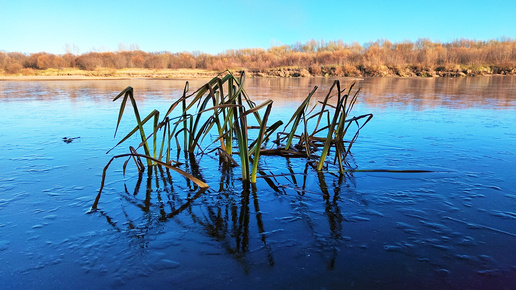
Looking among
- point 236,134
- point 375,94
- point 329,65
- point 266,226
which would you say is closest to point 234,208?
point 266,226

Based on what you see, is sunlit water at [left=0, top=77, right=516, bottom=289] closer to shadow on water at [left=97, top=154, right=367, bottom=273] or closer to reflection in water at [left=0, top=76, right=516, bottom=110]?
shadow on water at [left=97, top=154, right=367, bottom=273]

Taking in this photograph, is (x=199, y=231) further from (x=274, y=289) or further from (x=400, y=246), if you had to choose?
(x=400, y=246)

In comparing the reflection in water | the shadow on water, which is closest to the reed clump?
the shadow on water

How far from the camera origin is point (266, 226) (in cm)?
189

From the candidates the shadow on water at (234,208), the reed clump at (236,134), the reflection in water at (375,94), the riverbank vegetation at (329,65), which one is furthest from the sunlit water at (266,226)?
the riverbank vegetation at (329,65)

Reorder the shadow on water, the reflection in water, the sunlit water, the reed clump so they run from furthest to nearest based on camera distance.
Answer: the reflection in water → the reed clump → the shadow on water → the sunlit water

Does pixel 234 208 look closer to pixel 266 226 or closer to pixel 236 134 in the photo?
pixel 266 226

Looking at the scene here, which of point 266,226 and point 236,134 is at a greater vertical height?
point 236,134

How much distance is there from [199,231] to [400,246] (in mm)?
1094

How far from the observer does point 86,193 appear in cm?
241

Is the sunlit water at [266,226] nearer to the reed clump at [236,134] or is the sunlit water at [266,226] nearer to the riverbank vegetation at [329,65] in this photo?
the reed clump at [236,134]

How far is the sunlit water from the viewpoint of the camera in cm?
145

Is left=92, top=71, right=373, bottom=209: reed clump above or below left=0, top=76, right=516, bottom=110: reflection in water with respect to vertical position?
below

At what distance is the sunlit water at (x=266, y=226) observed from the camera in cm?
145
